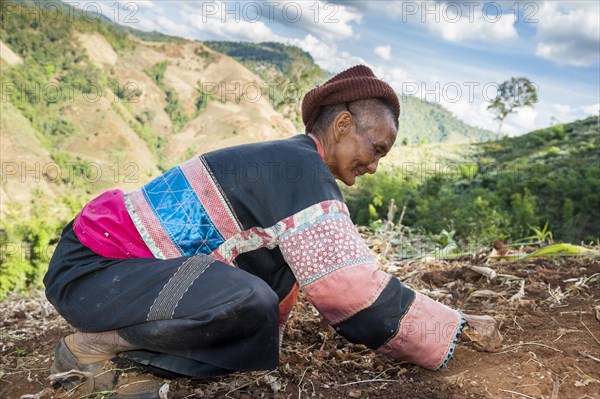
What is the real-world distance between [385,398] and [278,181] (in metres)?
0.87

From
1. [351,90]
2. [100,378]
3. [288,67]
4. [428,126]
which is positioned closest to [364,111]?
[351,90]

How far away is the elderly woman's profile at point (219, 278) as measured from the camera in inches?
68.6

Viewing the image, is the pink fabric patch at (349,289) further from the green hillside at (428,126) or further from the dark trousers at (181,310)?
the green hillside at (428,126)

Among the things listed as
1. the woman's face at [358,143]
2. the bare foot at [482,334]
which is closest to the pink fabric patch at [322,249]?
the woman's face at [358,143]

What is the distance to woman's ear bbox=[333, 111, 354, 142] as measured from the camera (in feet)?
6.97

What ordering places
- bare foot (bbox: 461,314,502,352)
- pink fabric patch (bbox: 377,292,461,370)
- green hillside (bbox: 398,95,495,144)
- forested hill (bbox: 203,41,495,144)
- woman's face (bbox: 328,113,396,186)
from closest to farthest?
pink fabric patch (bbox: 377,292,461,370) < bare foot (bbox: 461,314,502,352) < woman's face (bbox: 328,113,396,186) < forested hill (bbox: 203,41,495,144) < green hillside (bbox: 398,95,495,144)

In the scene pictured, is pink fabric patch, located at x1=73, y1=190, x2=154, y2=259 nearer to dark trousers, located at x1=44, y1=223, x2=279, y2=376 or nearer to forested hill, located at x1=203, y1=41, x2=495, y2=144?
dark trousers, located at x1=44, y1=223, x2=279, y2=376

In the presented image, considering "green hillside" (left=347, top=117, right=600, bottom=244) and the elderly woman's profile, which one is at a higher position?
the elderly woman's profile

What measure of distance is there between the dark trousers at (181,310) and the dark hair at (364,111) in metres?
0.82

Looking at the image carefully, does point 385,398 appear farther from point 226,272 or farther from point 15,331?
point 15,331

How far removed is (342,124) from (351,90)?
0.49 feet

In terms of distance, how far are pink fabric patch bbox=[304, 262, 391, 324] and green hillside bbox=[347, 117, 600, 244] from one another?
10511mm

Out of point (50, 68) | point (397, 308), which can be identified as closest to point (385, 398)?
point (397, 308)

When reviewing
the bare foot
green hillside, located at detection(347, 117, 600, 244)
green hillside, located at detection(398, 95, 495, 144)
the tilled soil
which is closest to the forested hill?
green hillside, located at detection(398, 95, 495, 144)
